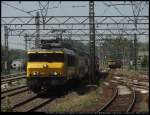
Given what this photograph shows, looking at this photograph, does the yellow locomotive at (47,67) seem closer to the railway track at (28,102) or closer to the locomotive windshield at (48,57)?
the locomotive windshield at (48,57)

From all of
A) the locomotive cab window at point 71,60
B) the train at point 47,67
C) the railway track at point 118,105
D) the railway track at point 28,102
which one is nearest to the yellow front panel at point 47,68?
the train at point 47,67

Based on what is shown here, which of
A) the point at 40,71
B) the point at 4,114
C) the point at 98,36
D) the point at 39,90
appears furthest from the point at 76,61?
the point at 98,36

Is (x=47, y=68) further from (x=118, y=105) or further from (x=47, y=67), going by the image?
(x=118, y=105)

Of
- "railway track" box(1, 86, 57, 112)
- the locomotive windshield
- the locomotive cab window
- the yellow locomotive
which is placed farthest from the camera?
the locomotive cab window

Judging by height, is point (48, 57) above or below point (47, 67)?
above

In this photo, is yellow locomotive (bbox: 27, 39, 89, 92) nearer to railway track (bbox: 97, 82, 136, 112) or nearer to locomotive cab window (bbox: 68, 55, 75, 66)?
locomotive cab window (bbox: 68, 55, 75, 66)

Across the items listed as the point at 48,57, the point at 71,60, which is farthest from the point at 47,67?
the point at 71,60

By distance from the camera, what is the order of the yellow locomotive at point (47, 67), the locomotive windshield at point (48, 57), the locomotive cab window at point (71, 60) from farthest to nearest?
the locomotive cab window at point (71, 60), the locomotive windshield at point (48, 57), the yellow locomotive at point (47, 67)

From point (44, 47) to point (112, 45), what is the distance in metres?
38.8

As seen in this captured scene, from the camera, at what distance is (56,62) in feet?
90.6

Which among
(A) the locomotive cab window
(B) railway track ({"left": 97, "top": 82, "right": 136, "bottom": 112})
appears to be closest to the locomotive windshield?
(A) the locomotive cab window

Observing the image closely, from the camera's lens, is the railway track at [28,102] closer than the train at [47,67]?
Yes

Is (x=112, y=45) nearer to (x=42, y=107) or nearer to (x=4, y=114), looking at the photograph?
(x=42, y=107)

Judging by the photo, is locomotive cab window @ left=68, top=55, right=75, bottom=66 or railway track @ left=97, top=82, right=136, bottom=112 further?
locomotive cab window @ left=68, top=55, right=75, bottom=66
